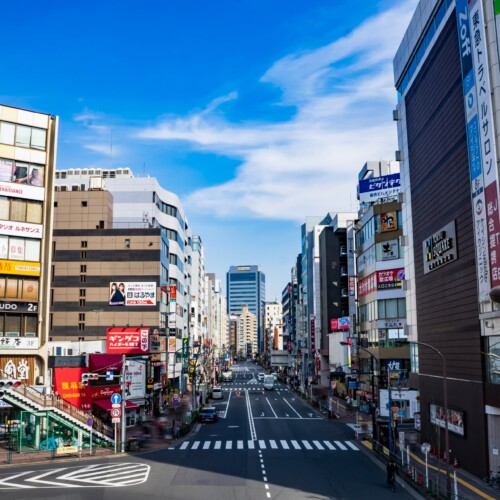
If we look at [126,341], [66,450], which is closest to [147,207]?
[126,341]

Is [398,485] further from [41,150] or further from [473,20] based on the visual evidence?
[41,150]

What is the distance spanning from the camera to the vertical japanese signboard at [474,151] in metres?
35.4

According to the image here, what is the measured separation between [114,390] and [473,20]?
45.1m

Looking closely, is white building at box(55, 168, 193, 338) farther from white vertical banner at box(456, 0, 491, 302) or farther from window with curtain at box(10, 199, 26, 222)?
white vertical banner at box(456, 0, 491, 302)

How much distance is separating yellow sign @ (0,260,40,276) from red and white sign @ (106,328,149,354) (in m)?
15.2

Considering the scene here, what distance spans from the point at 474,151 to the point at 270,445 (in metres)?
29.2

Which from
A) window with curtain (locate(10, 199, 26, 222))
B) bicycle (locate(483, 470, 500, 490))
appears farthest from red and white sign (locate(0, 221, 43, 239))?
bicycle (locate(483, 470, 500, 490))

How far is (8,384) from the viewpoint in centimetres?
4847

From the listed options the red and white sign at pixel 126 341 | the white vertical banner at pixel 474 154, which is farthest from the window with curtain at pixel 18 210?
the white vertical banner at pixel 474 154

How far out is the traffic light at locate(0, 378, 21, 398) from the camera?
151 feet

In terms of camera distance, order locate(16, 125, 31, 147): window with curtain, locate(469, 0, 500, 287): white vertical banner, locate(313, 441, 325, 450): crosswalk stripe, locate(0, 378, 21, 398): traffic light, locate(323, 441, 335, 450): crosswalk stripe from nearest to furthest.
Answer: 1. locate(469, 0, 500, 287): white vertical banner
2. locate(0, 378, 21, 398): traffic light
3. locate(313, 441, 325, 450): crosswalk stripe
4. locate(323, 441, 335, 450): crosswalk stripe
5. locate(16, 125, 31, 147): window with curtain

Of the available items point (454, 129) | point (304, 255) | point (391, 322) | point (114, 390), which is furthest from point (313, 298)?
point (454, 129)

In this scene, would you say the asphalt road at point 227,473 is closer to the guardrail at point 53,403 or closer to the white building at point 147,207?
the guardrail at point 53,403

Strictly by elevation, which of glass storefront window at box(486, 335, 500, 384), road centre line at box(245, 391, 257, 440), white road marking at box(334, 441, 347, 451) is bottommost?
road centre line at box(245, 391, 257, 440)
